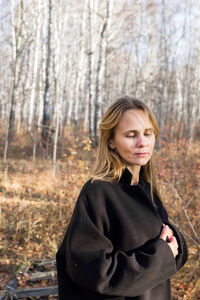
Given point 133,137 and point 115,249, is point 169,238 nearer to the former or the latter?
point 115,249

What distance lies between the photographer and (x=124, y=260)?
3.63ft

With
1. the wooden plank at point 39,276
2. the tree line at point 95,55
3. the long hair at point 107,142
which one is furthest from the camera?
the tree line at point 95,55

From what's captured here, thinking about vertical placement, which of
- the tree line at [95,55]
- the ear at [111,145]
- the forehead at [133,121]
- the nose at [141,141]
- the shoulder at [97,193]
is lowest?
Answer: the shoulder at [97,193]

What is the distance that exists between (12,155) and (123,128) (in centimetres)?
1013

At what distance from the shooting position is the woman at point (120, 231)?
1.09 metres

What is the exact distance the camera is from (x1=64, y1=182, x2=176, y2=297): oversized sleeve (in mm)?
1071

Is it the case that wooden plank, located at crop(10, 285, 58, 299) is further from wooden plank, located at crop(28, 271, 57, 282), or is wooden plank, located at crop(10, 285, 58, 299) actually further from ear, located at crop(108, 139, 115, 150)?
ear, located at crop(108, 139, 115, 150)

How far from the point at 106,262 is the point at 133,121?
0.58m

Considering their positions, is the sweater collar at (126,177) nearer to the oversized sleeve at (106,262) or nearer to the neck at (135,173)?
the neck at (135,173)

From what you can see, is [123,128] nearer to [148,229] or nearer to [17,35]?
[148,229]

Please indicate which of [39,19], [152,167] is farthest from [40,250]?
[39,19]

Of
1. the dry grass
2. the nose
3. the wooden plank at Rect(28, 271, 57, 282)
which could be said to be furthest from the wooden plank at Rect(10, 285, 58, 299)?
the nose

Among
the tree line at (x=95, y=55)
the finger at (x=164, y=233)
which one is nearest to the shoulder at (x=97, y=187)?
the finger at (x=164, y=233)

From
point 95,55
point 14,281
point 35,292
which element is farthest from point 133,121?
point 95,55
